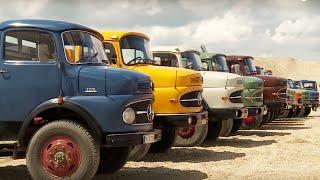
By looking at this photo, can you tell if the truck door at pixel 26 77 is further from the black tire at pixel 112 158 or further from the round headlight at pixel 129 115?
the black tire at pixel 112 158

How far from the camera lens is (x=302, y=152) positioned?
466 inches

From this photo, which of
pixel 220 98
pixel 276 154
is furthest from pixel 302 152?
pixel 220 98

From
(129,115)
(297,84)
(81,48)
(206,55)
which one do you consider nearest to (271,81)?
(206,55)

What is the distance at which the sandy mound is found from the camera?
126 m

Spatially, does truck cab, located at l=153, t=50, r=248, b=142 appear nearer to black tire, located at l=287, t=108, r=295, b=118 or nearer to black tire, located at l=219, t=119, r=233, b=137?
black tire, located at l=219, t=119, r=233, b=137

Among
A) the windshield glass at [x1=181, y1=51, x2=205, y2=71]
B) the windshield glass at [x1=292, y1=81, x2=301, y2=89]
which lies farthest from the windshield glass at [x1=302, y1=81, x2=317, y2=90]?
the windshield glass at [x1=181, y1=51, x2=205, y2=71]

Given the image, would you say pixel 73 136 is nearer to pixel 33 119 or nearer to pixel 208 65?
pixel 33 119

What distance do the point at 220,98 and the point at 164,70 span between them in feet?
8.76

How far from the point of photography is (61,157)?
706 centimetres

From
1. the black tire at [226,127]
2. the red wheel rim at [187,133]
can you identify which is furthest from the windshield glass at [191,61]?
the red wheel rim at [187,133]

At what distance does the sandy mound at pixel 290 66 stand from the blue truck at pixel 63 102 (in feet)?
389

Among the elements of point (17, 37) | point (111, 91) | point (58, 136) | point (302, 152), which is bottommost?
point (302, 152)

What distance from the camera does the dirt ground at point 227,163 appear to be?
871cm

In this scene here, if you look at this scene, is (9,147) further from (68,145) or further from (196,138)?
(196,138)
